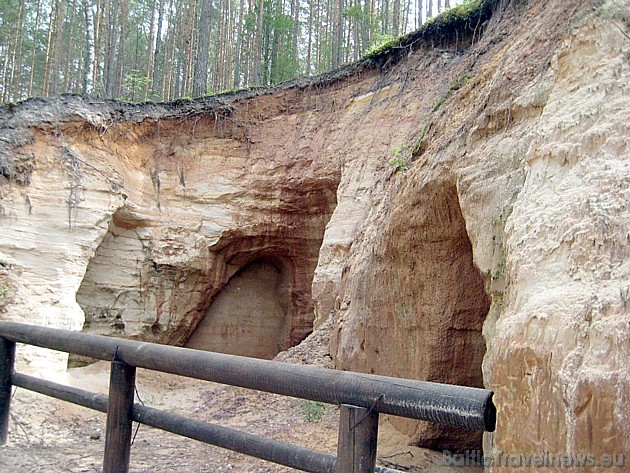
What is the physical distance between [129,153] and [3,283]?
429 cm

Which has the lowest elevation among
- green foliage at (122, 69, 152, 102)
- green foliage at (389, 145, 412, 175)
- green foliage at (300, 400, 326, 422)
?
green foliage at (300, 400, 326, 422)

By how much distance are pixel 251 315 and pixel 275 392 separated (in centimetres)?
1154

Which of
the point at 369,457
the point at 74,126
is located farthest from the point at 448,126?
the point at 74,126

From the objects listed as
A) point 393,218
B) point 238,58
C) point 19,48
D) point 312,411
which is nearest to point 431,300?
point 393,218

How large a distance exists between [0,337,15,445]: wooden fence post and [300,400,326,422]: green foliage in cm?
366

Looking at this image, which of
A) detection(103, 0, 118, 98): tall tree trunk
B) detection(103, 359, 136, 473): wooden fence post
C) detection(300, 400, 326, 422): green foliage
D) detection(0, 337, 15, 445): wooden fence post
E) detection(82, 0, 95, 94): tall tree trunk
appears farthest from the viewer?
detection(82, 0, 95, 94): tall tree trunk

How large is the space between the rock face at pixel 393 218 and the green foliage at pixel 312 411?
2.15 feet

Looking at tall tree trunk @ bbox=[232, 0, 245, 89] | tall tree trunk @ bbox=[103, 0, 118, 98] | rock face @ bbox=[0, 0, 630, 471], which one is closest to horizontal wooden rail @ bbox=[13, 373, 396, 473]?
rock face @ bbox=[0, 0, 630, 471]

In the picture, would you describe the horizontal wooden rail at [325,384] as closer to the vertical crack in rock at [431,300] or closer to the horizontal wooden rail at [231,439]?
the horizontal wooden rail at [231,439]

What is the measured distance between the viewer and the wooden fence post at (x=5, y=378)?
3869mm

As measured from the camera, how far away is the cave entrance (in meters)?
13.3

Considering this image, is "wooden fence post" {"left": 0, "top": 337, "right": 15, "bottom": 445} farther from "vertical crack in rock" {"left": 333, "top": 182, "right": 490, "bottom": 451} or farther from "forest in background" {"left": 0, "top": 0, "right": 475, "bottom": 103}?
"forest in background" {"left": 0, "top": 0, "right": 475, "bottom": 103}

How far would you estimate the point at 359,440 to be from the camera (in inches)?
81.8

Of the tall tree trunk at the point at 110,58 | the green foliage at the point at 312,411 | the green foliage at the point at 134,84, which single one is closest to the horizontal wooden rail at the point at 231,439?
the green foliage at the point at 312,411
